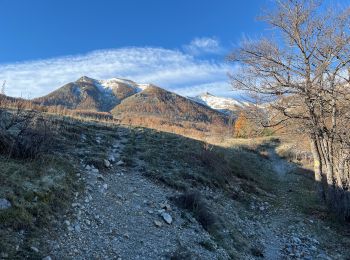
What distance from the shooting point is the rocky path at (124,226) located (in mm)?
6457

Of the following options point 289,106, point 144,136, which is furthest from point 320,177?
point 144,136

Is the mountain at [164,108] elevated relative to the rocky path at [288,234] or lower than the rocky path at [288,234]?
elevated

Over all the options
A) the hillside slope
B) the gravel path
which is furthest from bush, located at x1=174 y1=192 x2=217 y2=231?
the hillside slope

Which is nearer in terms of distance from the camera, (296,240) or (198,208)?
(198,208)

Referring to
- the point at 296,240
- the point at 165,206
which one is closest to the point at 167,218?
the point at 165,206

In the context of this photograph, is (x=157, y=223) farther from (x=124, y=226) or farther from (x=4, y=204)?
(x=4, y=204)

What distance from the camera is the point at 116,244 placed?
6848 millimetres

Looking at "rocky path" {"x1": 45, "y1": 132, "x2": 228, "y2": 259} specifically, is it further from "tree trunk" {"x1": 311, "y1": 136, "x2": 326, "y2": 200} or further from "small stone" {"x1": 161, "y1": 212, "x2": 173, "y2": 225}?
"tree trunk" {"x1": 311, "y1": 136, "x2": 326, "y2": 200}

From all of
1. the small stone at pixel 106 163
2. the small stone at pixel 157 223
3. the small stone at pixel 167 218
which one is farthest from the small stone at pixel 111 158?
the small stone at pixel 157 223

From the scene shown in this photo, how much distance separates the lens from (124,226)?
767 cm

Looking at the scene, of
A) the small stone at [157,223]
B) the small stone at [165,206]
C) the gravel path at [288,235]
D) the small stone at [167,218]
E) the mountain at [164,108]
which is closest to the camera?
the small stone at [157,223]

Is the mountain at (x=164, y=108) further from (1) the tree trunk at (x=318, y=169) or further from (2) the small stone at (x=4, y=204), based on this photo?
(2) the small stone at (x=4, y=204)

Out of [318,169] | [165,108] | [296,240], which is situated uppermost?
[165,108]

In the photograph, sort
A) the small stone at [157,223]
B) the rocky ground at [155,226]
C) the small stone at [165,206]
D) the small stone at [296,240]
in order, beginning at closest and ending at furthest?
1. the rocky ground at [155,226]
2. the small stone at [157,223]
3. the small stone at [165,206]
4. the small stone at [296,240]
